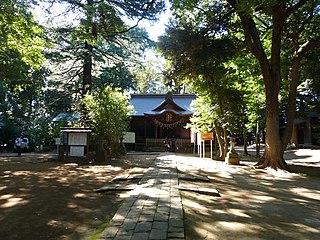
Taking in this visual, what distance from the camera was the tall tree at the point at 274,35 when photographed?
11.2 meters

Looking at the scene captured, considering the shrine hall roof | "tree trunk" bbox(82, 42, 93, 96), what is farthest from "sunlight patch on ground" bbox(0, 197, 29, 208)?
the shrine hall roof

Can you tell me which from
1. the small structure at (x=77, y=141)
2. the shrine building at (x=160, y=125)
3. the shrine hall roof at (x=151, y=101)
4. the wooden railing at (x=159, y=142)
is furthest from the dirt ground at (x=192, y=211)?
the shrine hall roof at (x=151, y=101)

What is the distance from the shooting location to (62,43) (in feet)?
60.3

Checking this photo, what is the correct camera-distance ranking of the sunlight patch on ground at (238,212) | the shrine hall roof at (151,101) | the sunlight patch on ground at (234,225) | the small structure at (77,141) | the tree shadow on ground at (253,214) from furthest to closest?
the shrine hall roof at (151,101) < the small structure at (77,141) < the sunlight patch on ground at (238,212) < the sunlight patch on ground at (234,225) < the tree shadow on ground at (253,214)

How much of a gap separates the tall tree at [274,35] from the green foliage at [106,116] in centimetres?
562

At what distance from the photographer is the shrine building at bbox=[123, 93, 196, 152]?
2553cm

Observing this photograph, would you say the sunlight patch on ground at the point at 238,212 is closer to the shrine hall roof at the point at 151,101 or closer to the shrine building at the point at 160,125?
the shrine building at the point at 160,125

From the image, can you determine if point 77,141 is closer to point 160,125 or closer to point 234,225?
point 234,225

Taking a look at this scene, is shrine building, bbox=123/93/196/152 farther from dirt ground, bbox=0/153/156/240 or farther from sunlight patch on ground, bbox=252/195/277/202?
sunlight patch on ground, bbox=252/195/277/202

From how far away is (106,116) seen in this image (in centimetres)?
1373

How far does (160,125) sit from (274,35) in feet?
51.7

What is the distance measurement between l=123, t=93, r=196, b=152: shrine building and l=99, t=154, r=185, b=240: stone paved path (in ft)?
63.1

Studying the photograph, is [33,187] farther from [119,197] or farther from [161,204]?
[161,204]

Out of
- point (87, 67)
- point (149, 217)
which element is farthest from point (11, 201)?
point (87, 67)
